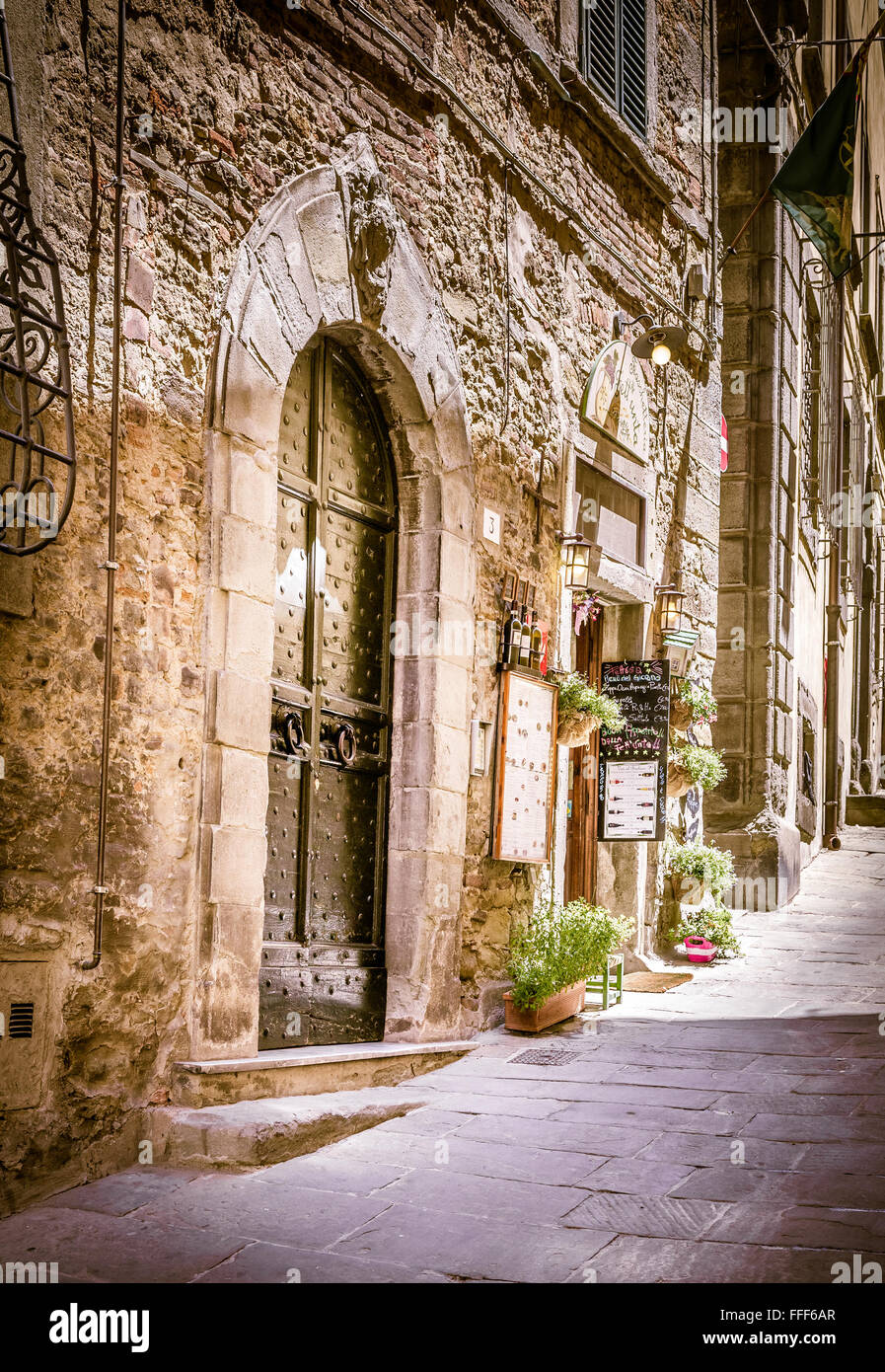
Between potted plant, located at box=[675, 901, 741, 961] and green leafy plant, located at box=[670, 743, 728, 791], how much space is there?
908 mm

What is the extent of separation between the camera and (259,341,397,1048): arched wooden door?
19.5ft

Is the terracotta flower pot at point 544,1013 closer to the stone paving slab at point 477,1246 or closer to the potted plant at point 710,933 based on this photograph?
the potted plant at point 710,933

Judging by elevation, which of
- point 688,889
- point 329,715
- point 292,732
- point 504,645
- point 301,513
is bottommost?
point 688,889

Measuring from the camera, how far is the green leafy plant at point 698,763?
9.20 m

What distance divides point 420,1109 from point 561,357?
464cm

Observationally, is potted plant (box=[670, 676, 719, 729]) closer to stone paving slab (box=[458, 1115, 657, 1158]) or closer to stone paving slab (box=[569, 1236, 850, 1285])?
stone paving slab (box=[458, 1115, 657, 1158])

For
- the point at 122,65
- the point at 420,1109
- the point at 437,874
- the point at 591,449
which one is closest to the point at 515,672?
the point at 437,874

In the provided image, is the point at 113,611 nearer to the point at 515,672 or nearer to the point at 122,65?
the point at 122,65

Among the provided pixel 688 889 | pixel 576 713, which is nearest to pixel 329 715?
pixel 576 713

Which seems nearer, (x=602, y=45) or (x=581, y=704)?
(x=581, y=704)

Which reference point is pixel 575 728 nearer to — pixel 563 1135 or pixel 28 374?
pixel 563 1135

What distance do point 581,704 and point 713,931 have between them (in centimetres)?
240

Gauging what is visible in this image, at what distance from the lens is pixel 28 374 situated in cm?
426
